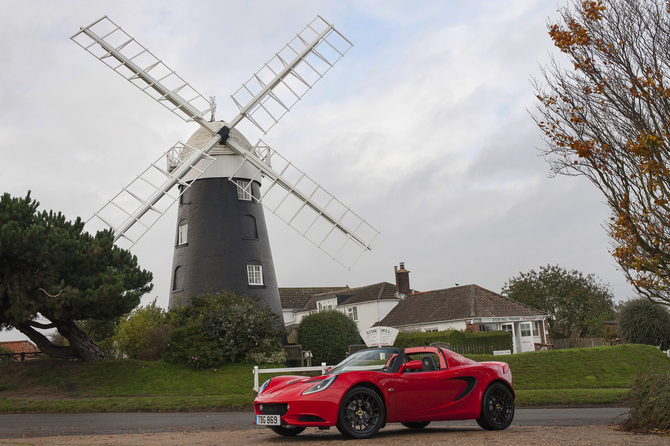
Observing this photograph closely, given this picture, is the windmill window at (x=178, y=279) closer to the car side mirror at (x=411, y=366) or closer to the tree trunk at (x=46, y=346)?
the tree trunk at (x=46, y=346)

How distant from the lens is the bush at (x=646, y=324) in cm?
3019

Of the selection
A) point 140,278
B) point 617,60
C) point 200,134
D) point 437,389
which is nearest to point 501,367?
point 437,389

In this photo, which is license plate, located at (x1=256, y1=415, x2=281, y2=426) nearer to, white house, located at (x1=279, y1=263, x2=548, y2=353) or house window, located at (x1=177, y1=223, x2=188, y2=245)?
house window, located at (x1=177, y1=223, x2=188, y2=245)

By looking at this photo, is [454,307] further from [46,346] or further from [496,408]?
[496,408]

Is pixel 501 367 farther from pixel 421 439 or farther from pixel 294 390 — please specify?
pixel 294 390

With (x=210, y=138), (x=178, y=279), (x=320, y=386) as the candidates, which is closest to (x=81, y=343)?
(x=178, y=279)

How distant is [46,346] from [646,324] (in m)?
28.8

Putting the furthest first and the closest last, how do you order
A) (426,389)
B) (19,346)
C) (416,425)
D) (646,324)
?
(19,346), (646,324), (416,425), (426,389)

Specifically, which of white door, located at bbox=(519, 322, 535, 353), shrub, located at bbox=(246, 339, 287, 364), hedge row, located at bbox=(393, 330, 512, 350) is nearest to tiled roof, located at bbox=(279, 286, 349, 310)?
white door, located at bbox=(519, 322, 535, 353)

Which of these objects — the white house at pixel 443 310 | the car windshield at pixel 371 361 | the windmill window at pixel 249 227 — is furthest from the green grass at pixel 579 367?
Result: the car windshield at pixel 371 361

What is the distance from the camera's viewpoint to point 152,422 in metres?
13.1

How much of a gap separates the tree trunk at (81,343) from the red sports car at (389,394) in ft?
52.5

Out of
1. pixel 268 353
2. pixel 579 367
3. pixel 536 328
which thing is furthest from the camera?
pixel 536 328

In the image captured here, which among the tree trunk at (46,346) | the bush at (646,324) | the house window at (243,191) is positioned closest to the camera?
the tree trunk at (46,346)
